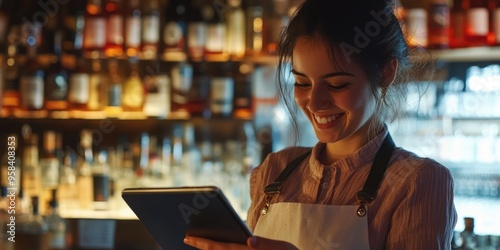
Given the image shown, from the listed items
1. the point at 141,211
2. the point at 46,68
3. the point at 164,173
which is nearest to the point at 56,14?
the point at 46,68

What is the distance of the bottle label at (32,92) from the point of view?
299 cm

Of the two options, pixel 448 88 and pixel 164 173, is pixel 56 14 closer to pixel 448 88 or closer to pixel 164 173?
pixel 164 173

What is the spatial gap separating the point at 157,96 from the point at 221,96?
0.87 feet

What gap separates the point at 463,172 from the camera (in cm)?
280

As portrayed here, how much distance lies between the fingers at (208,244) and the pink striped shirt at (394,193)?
8.3 inches

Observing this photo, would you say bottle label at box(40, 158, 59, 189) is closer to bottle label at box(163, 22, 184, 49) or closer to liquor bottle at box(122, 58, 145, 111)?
liquor bottle at box(122, 58, 145, 111)

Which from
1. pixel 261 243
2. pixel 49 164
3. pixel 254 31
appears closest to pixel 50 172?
pixel 49 164

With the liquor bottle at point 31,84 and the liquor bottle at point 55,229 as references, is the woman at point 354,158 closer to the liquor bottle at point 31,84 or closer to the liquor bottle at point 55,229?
the liquor bottle at point 55,229

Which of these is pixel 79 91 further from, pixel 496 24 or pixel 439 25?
pixel 496 24

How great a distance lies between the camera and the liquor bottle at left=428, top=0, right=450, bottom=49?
108 inches

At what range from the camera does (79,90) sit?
3002 mm

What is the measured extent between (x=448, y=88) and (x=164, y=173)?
47.0 inches

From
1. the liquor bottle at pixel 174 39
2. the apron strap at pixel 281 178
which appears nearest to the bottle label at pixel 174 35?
the liquor bottle at pixel 174 39

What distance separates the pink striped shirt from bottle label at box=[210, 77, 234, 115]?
158cm
